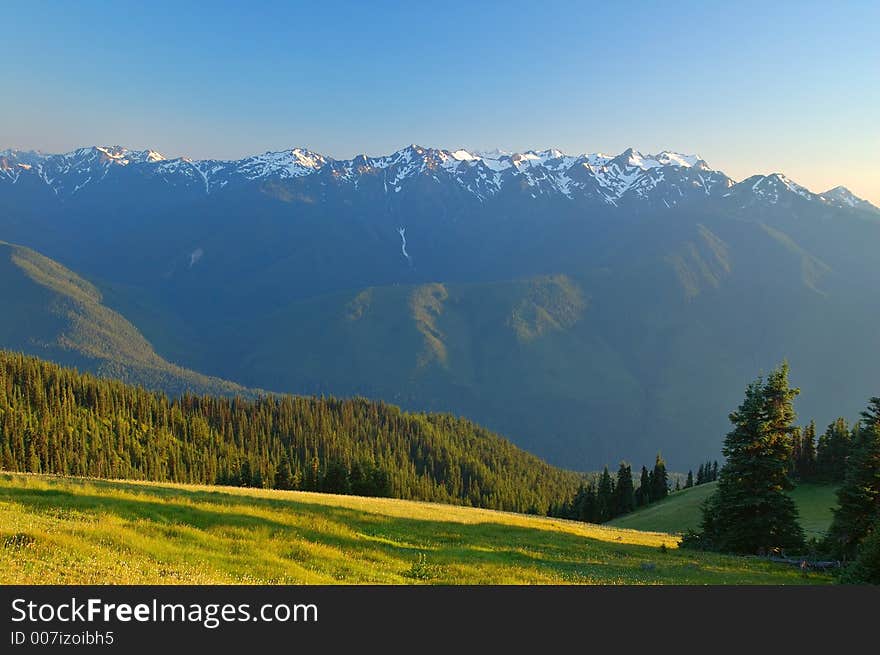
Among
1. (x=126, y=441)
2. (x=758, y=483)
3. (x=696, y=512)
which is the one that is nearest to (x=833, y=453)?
(x=696, y=512)

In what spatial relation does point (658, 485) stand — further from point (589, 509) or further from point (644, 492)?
point (589, 509)

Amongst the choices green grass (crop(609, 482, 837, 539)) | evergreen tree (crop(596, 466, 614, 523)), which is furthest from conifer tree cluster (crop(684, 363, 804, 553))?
evergreen tree (crop(596, 466, 614, 523))

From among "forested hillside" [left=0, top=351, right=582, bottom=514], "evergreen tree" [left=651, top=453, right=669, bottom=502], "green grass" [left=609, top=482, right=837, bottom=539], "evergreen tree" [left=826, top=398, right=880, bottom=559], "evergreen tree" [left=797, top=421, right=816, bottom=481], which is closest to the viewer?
"evergreen tree" [left=826, top=398, right=880, bottom=559]

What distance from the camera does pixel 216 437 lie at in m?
188

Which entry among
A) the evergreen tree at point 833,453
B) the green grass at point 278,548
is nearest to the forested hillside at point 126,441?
the evergreen tree at point 833,453

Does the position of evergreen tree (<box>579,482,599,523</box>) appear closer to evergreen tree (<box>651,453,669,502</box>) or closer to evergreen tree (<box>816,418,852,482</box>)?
evergreen tree (<box>651,453,669,502</box>)

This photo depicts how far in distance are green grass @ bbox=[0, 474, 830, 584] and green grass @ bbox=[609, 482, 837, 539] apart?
3683cm

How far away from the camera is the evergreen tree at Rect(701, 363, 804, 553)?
38250 mm

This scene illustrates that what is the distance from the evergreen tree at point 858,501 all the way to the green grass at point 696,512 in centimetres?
2327

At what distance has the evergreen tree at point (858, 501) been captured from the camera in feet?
108

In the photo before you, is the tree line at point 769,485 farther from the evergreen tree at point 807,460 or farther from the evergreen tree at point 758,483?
the evergreen tree at point 807,460
